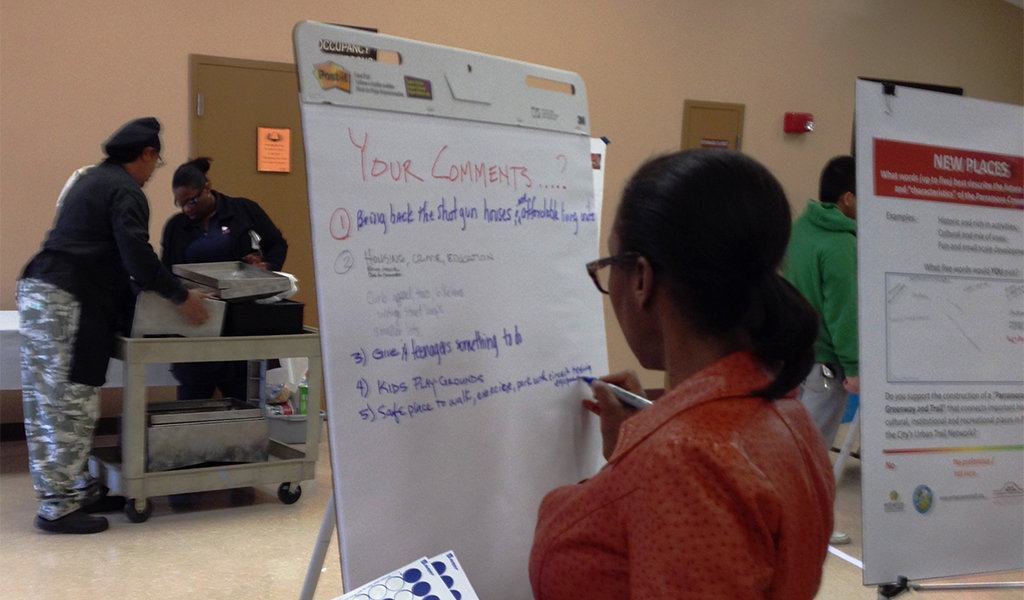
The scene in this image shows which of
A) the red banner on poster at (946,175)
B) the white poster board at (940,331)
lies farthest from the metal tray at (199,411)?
the red banner on poster at (946,175)

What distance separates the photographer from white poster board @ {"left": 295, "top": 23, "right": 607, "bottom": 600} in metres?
1.27

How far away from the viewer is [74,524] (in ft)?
10.4

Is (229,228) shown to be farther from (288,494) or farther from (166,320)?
(288,494)

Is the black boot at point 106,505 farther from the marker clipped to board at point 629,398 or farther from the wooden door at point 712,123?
the wooden door at point 712,123

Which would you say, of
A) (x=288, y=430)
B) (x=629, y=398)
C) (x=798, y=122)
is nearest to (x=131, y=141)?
(x=288, y=430)

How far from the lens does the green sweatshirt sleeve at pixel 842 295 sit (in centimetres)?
318

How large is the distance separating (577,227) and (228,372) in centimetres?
300

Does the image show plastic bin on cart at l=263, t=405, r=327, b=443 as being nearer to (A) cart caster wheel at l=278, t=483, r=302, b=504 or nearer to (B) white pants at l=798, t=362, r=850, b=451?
(A) cart caster wheel at l=278, t=483, r=302, b=504

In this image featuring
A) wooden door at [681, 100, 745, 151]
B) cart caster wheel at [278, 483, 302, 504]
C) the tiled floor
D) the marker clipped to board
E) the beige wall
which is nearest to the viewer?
the marker clipped to board

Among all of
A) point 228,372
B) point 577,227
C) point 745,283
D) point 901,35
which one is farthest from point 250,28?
point 901,35

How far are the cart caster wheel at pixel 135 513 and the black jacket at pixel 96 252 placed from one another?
0.55 m

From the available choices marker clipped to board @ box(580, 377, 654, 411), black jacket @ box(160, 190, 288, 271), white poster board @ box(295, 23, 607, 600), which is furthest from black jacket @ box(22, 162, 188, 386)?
marker clipped to board @ box(580, 377, 654, 411)

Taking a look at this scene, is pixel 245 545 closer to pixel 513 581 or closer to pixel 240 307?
pixel 240 307

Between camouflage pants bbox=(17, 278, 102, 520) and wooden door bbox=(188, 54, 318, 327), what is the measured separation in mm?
1721
